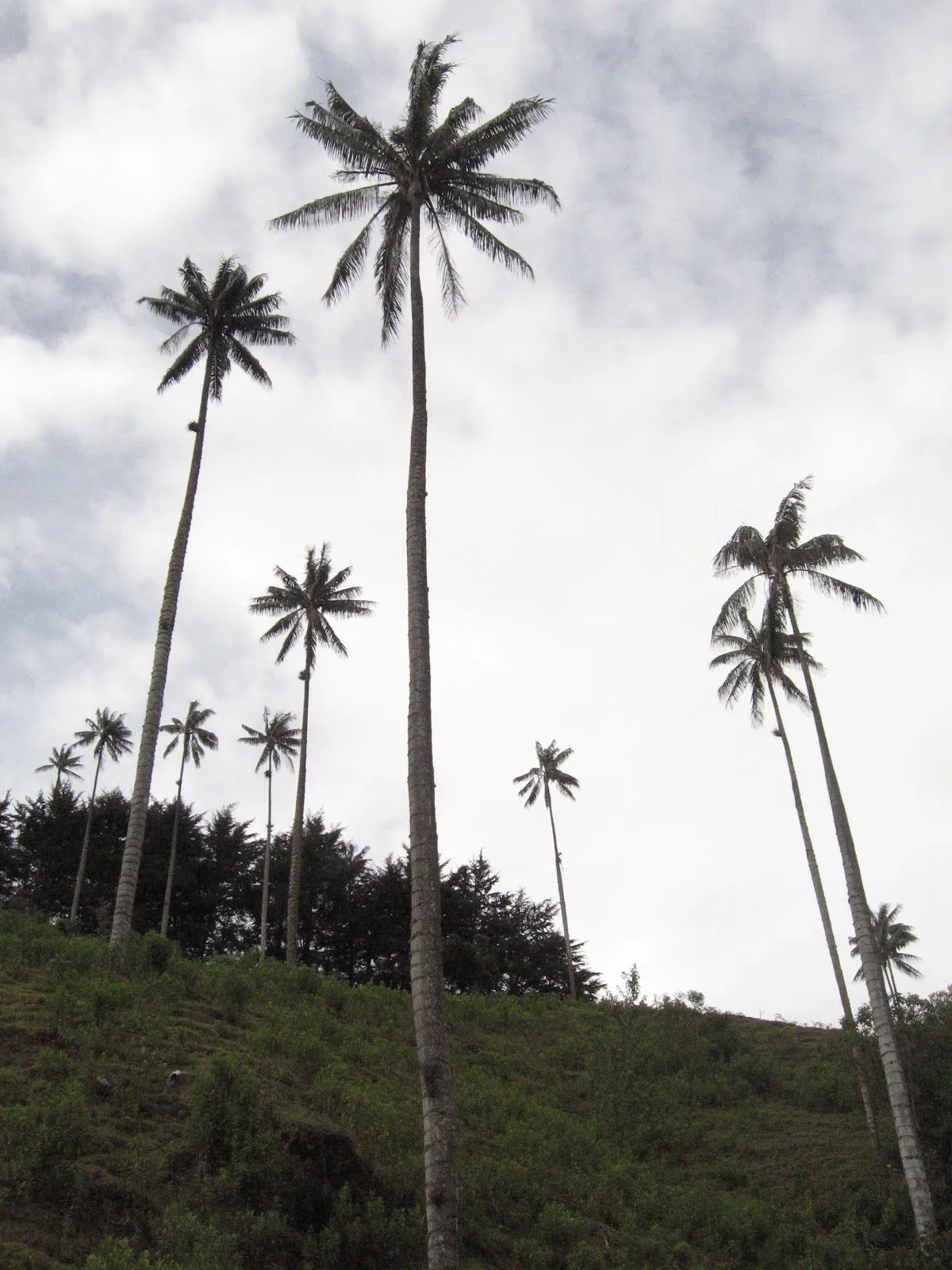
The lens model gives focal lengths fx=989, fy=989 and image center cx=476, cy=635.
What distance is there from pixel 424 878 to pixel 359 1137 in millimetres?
6112

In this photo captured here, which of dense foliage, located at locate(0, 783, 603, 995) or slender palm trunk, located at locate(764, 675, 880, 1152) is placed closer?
slender palm trunk, located at locate(764, 675, 880, 1152)

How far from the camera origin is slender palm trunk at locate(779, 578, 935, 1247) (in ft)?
64.3

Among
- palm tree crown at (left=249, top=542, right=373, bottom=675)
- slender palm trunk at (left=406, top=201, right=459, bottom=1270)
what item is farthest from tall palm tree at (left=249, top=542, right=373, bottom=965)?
slender palm trunk at (left=406, top=201, right=459, bottom=1270)

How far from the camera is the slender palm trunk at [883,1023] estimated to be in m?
19.6

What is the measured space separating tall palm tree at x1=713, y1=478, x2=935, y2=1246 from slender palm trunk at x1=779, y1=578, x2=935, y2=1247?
0.05 feet

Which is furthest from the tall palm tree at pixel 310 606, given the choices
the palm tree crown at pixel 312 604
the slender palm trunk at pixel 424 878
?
the slender palm trunk at pixel 424 878

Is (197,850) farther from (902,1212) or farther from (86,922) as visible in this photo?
(902,1212)

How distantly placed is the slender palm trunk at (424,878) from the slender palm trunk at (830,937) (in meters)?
15.4

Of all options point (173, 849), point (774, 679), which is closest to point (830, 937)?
point (774, 679)

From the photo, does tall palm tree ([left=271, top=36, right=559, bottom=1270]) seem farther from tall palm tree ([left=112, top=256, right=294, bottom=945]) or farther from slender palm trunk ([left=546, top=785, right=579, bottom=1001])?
slender palm trunk ([left=546, top=785, right=579, bottom=1001])

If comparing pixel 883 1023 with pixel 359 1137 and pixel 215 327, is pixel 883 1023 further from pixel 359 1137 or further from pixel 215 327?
pixel 215 327

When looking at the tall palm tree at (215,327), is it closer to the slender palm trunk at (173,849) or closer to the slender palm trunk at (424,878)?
the slender palm trunk at (424,878)

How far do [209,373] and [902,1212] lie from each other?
26.9 metres

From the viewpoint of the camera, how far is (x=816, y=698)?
25156 millimetres
